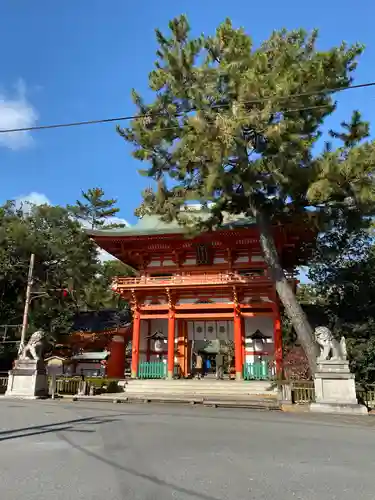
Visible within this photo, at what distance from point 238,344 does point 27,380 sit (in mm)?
9821

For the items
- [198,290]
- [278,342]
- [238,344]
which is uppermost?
[198,290]

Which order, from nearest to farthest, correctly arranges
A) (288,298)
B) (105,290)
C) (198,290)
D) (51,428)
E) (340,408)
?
(51,428) < (340,408) < (288,298) < (198,290) < (105,290)

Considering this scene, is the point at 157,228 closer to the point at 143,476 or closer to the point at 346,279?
the point at 346,279

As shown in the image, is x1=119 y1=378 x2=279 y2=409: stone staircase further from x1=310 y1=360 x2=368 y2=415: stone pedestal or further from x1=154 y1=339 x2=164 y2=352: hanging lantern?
x1=154 y1=339 x2=164 y2=352: hanging lantern

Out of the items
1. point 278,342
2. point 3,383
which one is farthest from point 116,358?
point 278,342

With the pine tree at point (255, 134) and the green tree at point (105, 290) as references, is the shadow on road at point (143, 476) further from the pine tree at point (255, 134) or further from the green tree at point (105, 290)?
the green tree at point (105, 290)

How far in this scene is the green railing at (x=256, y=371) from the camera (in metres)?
19.6

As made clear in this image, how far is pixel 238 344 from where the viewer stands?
66.5 feet

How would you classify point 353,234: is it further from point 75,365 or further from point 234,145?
point 75,365

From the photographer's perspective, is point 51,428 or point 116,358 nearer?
point 51,428

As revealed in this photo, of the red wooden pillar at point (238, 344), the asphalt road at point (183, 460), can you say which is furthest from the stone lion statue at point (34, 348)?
the red wooden pillar at point (238, 344)

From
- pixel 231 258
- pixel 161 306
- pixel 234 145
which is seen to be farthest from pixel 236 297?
pixel 234 145

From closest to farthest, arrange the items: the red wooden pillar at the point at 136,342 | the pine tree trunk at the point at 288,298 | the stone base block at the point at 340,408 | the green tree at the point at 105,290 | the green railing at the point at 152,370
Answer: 1. the stone base block at the point at 340,408
2. the pine tree trunk at the point at 288,298
3. the green railing at the point at 152,370
4. the red wooden pillar at the point at 136,342
5. the green tree at the point at 105,290

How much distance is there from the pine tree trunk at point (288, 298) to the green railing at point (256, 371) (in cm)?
460
